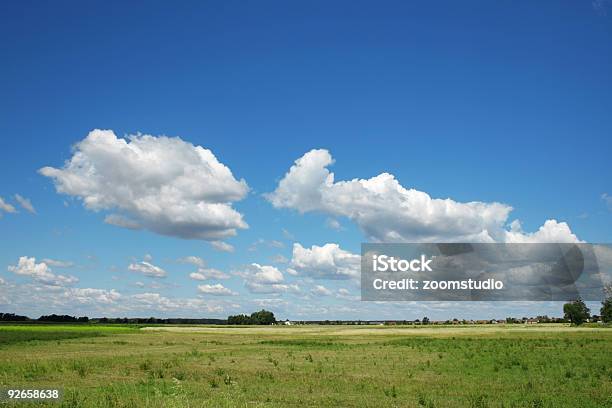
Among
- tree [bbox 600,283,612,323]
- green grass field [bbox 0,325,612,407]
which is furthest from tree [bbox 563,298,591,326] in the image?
green grass field [bbox 0,325,612,407]

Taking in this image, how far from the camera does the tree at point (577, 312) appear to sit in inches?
7003

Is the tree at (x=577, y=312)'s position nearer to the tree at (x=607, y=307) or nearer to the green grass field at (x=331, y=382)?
the tree at (x=607, y=307)

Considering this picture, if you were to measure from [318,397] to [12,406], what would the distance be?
11475mm

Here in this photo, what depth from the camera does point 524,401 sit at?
21.8 metres

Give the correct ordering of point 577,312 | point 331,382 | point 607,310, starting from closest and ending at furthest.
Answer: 1. point 331,382
2. point 607,310
3. point 577,312

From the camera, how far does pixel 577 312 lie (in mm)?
178375

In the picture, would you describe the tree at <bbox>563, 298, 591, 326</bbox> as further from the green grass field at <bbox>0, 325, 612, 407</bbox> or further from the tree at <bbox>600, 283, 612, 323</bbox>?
the green grass field at <bbox>0, 325, 612, 407</bbox>

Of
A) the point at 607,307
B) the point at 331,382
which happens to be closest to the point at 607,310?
the point at 607,307

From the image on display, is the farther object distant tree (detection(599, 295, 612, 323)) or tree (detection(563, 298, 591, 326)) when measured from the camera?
tree (detection(563, 298, 591, 326))

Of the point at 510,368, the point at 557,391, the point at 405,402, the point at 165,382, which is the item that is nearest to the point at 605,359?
the point at 510,368

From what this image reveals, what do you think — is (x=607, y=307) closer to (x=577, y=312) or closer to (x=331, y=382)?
(x=577, y=312)

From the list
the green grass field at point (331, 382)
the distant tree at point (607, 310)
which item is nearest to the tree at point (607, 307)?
the distant tree at point (607, 310)

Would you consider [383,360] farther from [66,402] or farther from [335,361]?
[66,402]

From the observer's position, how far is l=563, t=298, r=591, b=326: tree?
17788 centimetres
